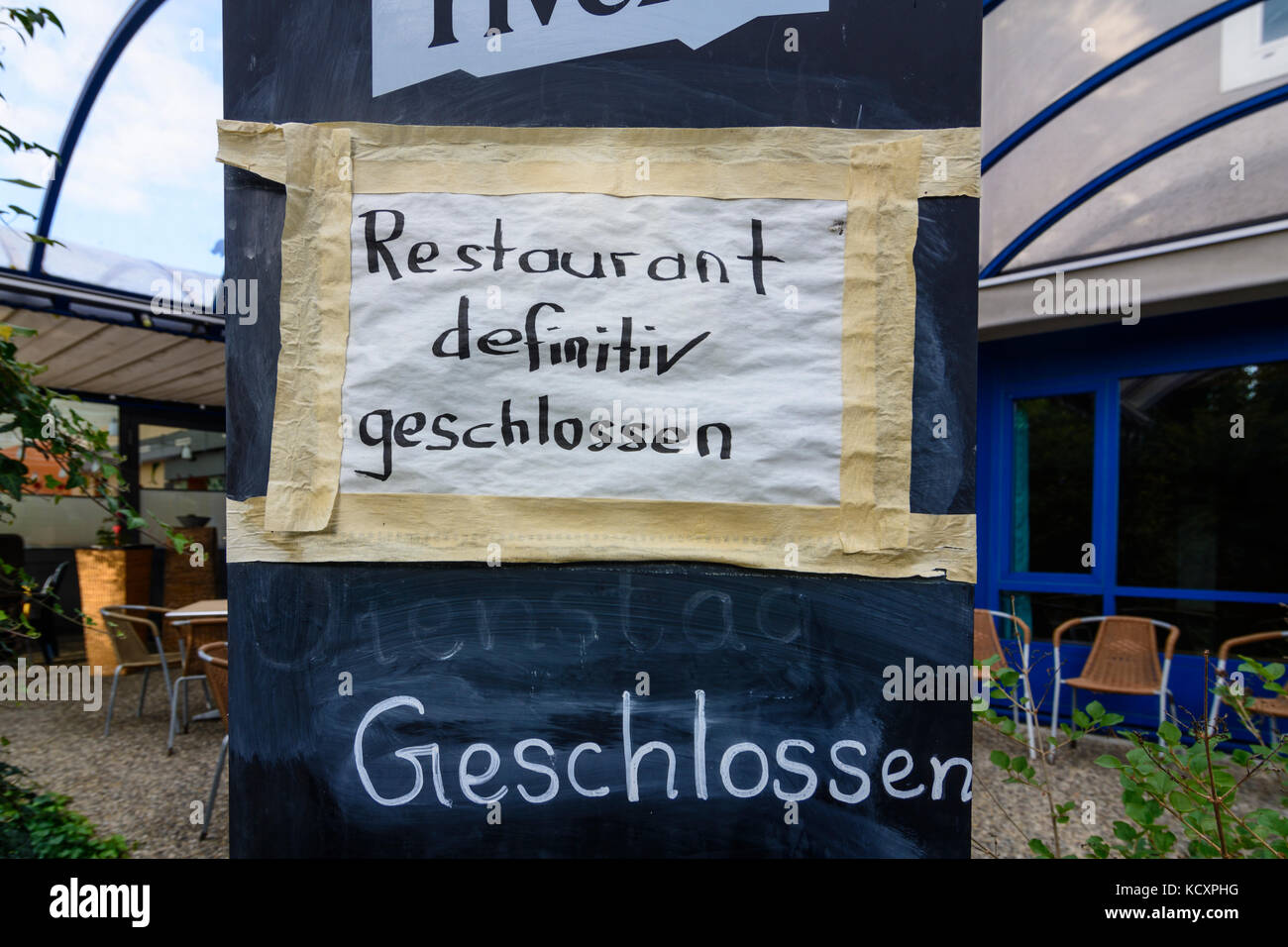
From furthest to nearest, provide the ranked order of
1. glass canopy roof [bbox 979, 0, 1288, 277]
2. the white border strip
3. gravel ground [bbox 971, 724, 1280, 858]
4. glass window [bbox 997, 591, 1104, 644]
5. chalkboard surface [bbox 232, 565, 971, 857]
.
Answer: glass window [bbox 997, 591, 1104, 644] < glass canopy roof [bbox 979, 0, 1288, 277] < the white border strip < gravel ground [bbox 971, 724, 1280, 858] < chalkboard surface [bbox 232, 565, 971, 857]

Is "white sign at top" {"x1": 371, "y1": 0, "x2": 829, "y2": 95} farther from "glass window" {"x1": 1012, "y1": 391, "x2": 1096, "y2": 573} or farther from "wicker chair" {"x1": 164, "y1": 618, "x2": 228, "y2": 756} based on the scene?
"glass window" {"x1": 1012, "y1": 391, "x2": 1096, "y2": 573}

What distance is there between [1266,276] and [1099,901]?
13.5 ft

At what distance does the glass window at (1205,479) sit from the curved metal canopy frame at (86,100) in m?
8.25

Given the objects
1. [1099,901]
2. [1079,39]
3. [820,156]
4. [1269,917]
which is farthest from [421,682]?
[1079,39]

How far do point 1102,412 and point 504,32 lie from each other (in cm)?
490

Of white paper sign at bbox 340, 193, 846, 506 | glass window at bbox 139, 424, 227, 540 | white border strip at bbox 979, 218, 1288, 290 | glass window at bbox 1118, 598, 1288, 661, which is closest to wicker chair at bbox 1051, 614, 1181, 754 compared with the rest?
glass window at bbox 1118, 598, 1288, 661

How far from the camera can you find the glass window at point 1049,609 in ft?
15.4

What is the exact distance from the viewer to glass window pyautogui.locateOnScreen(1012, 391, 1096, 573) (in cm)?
471

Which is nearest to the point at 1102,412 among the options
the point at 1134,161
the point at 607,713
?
the point at 1134,161

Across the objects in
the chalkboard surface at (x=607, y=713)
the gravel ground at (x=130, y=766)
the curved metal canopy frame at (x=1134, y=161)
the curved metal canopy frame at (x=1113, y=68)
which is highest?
the curved metal canopy frame at (x=1113, y=68)

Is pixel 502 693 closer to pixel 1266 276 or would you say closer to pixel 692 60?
pixel 692 60

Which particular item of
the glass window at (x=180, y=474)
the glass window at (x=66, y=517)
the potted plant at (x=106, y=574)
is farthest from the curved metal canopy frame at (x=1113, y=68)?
the glass window at (x=66, y=517)

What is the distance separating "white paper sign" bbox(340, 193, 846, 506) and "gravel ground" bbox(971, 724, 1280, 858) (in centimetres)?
242

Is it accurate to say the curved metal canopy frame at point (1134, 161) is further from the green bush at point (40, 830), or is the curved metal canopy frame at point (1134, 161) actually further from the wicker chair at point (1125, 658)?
the green bush at point (40, 830)
